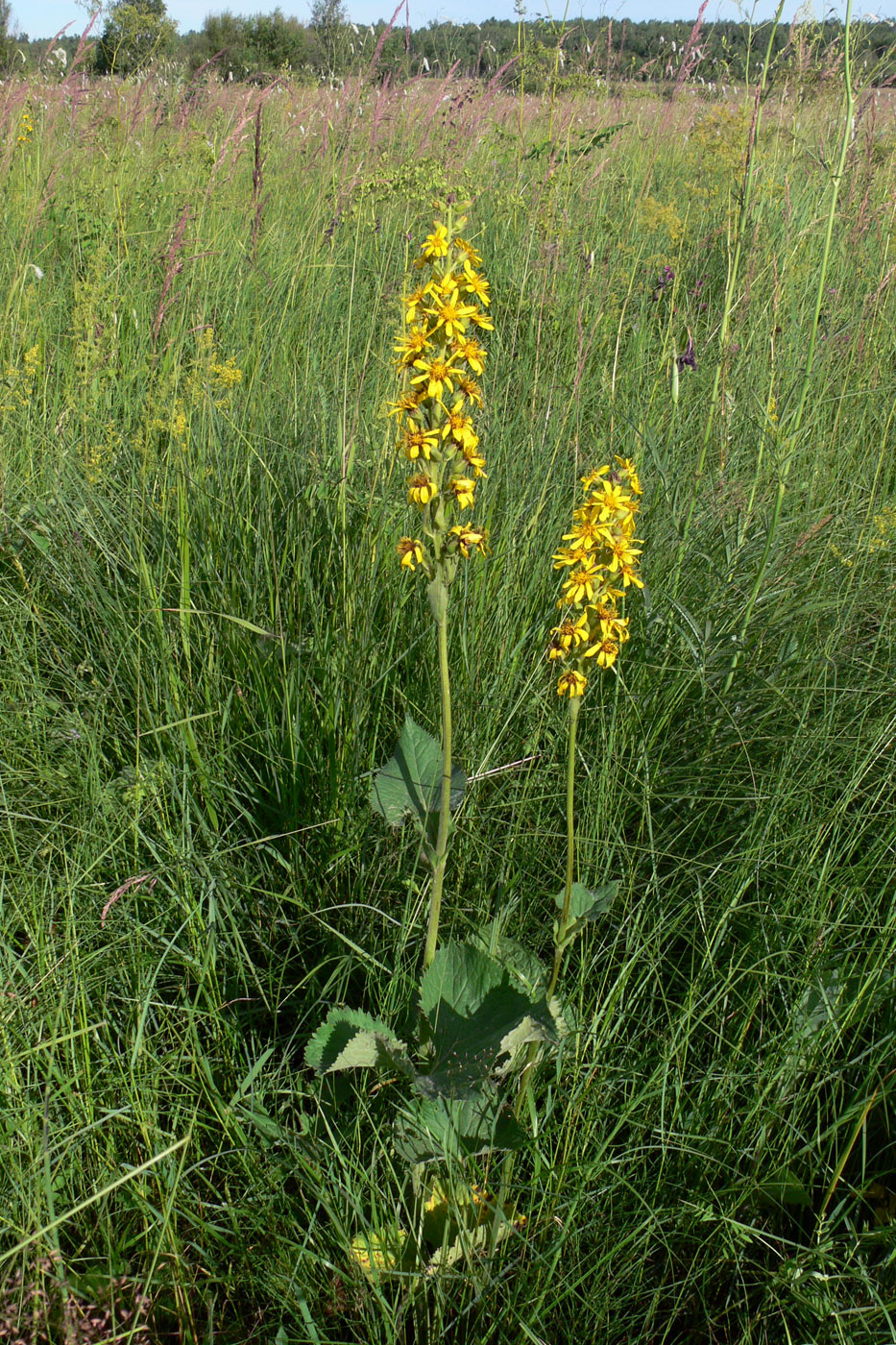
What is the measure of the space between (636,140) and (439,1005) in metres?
6.65

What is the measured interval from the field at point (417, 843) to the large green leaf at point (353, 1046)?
0.07 meters

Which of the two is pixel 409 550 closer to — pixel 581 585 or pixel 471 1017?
pixel 581 585

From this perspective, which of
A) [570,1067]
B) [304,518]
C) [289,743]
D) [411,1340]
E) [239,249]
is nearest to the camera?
[411,1340]

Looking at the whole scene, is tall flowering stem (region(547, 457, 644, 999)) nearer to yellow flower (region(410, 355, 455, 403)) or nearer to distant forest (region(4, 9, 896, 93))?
yellow flower (region(410, 355, 455, 403))

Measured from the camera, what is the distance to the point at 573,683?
3.80ft

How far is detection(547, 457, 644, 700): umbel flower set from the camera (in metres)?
1.13

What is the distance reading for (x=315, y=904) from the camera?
1.47m

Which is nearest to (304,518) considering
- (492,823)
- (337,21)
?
(492,823)

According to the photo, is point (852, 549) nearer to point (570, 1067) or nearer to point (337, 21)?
point (570, 1067)

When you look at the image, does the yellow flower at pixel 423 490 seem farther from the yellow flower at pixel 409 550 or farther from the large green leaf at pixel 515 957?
the large green leaf at pixel 515 957

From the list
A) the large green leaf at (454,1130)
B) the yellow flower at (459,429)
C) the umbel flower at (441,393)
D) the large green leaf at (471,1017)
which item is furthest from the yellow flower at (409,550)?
the large green leaf at (454,1130)

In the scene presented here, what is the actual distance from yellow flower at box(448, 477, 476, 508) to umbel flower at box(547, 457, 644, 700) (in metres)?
0.15

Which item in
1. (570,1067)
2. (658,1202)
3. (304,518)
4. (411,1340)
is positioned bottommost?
(411,1340)

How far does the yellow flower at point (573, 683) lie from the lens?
1149mm
